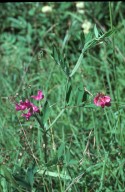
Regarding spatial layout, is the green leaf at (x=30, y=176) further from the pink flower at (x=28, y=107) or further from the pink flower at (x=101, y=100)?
the pink flower at (x=101, y=100)

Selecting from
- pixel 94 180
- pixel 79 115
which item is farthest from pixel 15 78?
pixel 94 180

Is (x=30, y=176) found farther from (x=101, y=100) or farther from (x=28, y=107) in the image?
(x=101, y=100)

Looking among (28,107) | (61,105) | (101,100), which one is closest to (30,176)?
(28,107)

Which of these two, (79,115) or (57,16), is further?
(57,16)

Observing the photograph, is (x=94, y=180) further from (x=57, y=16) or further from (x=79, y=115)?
(x=57, y=16)

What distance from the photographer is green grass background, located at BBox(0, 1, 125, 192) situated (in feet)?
4.92

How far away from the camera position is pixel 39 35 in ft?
10.6

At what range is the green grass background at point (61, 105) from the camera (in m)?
1.50

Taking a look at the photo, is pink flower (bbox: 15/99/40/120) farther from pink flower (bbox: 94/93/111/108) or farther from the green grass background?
pink flower (bbox: 94/93/111/108)

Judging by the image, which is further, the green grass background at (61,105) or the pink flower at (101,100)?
the green grass background at (61,105)

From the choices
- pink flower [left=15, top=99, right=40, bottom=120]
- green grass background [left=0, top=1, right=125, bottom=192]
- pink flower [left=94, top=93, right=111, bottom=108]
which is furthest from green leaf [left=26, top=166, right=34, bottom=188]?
pink flower [left=94, top=93, right=111, bottom=108]

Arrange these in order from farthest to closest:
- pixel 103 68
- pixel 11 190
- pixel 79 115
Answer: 1. pixel 103 68
2. pixel 79 115
3. pixel 11 190

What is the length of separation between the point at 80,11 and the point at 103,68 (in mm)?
636

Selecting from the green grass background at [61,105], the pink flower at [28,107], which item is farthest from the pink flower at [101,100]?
the pink flower at [28,107]
